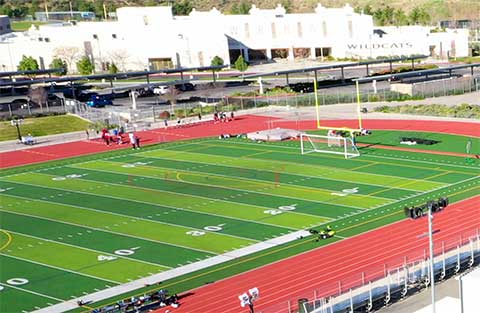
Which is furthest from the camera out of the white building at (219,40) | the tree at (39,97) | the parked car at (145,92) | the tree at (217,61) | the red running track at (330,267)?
the white building at (219,40)

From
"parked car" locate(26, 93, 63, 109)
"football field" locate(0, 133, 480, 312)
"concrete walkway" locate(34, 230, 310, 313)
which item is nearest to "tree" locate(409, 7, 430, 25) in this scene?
"parked car" locate(26, 93, 63, 109)

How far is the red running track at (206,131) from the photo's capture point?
51844 millimetres

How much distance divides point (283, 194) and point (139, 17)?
291 ft

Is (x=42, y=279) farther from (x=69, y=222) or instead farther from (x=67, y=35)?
(x=67, y=35)

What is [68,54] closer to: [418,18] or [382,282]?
[418,18]

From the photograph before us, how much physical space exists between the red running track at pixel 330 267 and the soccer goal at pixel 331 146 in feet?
48.1

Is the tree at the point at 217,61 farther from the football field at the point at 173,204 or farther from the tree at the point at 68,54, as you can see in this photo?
the football field at the point at 173,204

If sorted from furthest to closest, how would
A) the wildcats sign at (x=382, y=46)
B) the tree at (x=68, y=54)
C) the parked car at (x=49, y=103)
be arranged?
the tree at (x=68, y=54) → the wildcats sign at (x=382, y=46) → the parked car at (x=49, y=103)

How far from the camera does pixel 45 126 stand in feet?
216

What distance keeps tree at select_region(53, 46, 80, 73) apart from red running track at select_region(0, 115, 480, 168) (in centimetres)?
6635

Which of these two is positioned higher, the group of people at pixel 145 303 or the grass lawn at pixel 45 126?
the grass lawn at pixel 45 126

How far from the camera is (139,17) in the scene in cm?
12006

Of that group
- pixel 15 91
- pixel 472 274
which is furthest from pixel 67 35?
pixel 472 274

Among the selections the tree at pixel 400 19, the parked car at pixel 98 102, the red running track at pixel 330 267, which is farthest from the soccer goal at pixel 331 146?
the tree at pixel 400 19
